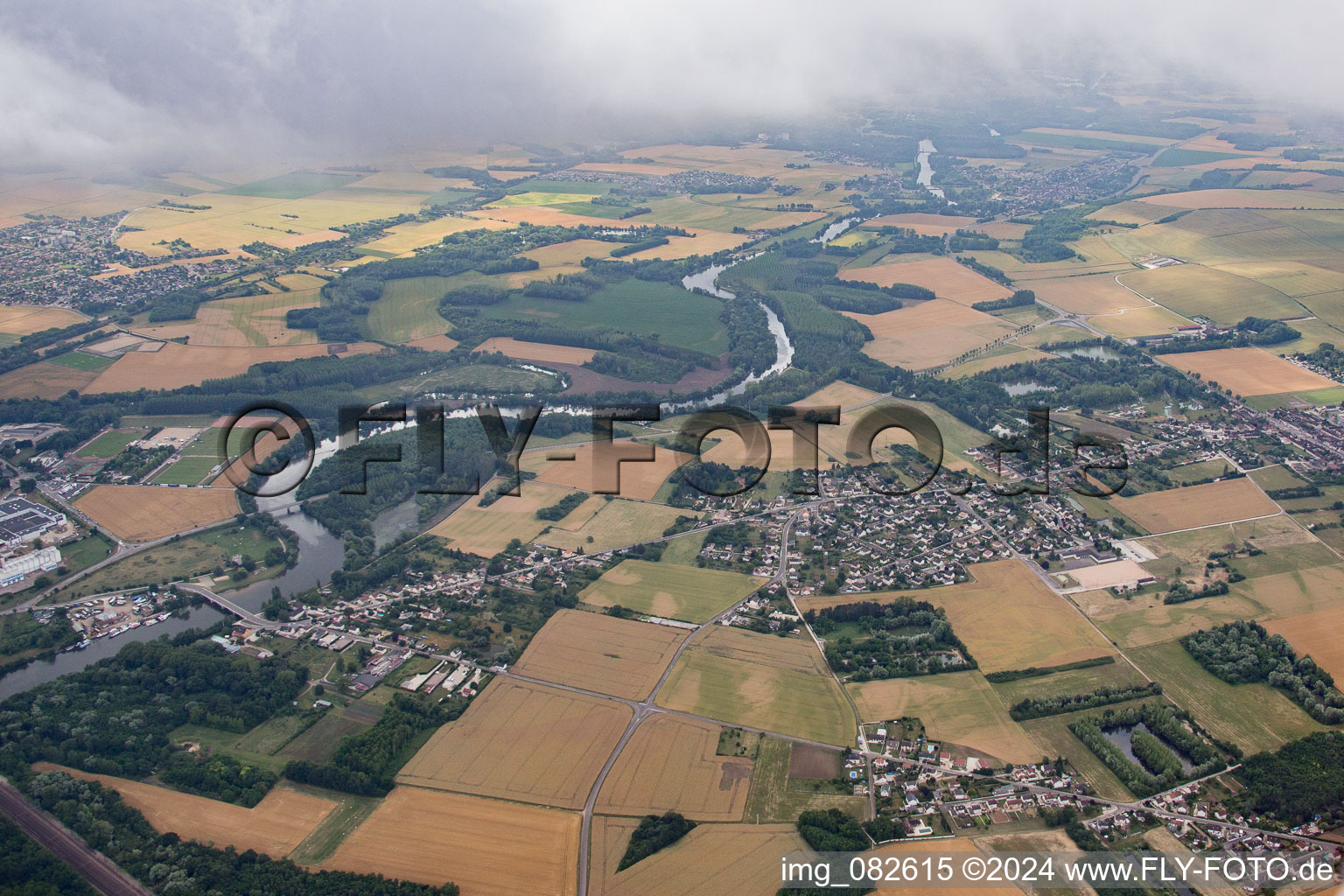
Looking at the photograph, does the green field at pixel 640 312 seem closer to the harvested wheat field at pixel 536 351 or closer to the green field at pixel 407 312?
the harvested wheat field at pixel 536 351

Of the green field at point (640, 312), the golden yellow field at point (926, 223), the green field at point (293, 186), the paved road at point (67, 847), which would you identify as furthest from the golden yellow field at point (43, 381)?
the golden yellow field at point (926, 223)

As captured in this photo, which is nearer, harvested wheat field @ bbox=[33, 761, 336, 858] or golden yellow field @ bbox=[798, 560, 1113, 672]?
harvested wheat field @ bbox=[33, 761, 336, 858]

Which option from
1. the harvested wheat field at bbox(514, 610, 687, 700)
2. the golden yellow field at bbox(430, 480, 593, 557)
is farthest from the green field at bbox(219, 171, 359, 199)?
the harvested wheat field at bbox(514, 610, 687, 700)

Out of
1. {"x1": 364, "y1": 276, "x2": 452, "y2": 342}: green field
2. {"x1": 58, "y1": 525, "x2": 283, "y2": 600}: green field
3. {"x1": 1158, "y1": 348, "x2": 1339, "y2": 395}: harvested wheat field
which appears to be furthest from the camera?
{"x1": 364, "y1": 276, "x2": 452, "y2": 342}: green field

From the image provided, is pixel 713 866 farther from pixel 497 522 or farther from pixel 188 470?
A: pixel 188 470

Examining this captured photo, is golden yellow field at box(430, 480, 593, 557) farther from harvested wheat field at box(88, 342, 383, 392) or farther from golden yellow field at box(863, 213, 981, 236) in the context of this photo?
golden yellow field at box(863, 213, 981, 236)

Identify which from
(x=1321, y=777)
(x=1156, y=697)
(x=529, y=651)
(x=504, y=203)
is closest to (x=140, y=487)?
(x=529, y=651)

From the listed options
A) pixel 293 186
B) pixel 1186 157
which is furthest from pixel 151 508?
pixel 1186 157
